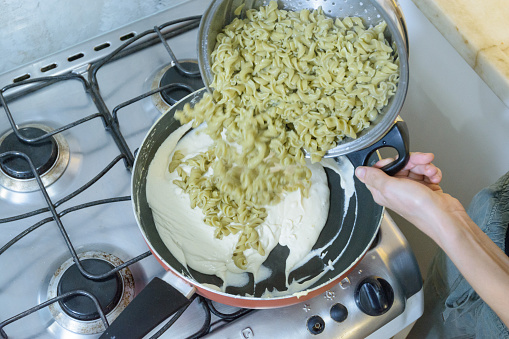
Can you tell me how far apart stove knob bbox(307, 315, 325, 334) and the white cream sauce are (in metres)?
0.09

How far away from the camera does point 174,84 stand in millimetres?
1049

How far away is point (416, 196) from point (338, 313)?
25 cm

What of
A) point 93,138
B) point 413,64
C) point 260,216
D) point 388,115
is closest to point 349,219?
point 260,216

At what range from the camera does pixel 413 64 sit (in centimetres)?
119

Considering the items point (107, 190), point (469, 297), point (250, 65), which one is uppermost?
point (250, 65)

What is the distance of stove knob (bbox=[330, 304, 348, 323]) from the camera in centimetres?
85

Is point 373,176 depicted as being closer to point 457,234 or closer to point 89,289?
point 457,234

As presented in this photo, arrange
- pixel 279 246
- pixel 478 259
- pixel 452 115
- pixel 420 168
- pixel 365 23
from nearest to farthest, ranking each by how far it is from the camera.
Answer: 1. pixel 478 259
2. pixel 365 23
3. pixel 420 168
4. pixel 279 246
5. pixel 452 115

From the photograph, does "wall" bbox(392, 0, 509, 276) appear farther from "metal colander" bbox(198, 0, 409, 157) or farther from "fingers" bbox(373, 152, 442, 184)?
"metal colander" bbox(198, 0, 409, 157)

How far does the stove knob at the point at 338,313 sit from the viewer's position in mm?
846

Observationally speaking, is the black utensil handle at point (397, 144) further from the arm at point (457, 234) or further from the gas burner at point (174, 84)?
the gas burner at point (174, 84)

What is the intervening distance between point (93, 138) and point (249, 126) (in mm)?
361

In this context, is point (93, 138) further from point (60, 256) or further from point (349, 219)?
point (349, 219)

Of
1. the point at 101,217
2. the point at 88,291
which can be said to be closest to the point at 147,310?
the point at 88,291
